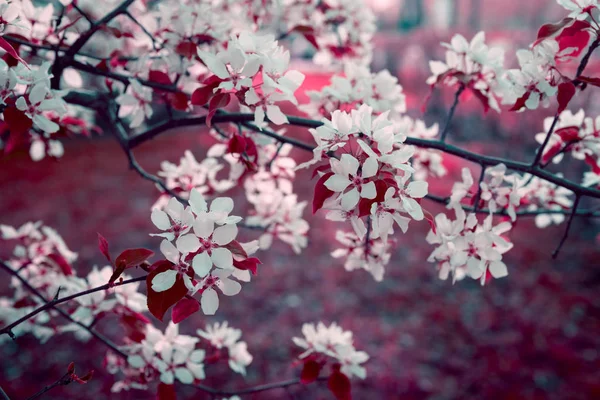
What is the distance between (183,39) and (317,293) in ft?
9.91

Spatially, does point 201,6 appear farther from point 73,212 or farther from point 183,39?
point 73,212

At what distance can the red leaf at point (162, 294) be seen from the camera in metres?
0.77

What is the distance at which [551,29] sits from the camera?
100 cm

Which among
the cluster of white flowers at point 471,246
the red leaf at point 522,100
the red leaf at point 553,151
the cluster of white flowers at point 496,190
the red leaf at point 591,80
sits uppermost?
the red leaf at point 553,151

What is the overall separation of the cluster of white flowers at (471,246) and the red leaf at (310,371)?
1.78 ft

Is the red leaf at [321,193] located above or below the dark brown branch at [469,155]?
below

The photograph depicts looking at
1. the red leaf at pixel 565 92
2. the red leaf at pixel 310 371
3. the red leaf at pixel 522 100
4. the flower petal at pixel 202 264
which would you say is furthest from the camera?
the red leaf at pixel 310 371

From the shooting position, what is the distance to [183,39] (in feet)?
4.54

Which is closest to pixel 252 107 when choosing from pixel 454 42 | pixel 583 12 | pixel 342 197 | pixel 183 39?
pixel 342 197

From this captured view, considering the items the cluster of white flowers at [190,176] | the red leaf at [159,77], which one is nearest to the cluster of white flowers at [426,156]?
the cluster of white flowers at [190,176]

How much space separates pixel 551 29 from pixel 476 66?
28 centimetres

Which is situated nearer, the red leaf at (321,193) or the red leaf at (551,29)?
the red leaf at (321,193)

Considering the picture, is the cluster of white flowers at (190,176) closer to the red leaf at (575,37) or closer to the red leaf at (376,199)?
the red leaf at (376,199)

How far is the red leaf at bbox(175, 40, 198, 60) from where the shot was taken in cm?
128
